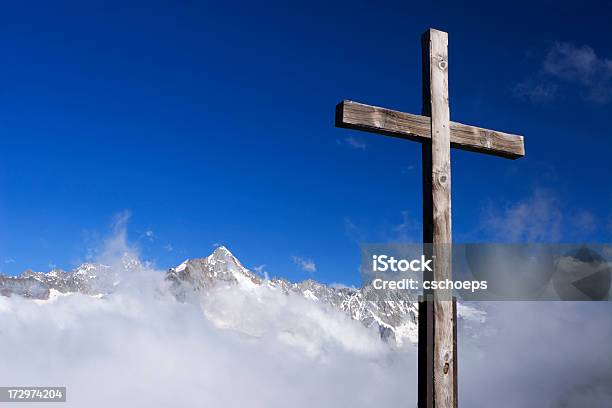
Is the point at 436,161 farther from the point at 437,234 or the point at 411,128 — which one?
the point at 437,234

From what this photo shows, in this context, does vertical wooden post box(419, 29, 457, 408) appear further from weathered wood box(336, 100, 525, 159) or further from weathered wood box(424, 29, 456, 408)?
weathered wood box(336, 100, 525, 159)

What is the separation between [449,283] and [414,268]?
357mm

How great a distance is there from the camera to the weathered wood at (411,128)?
5.79m

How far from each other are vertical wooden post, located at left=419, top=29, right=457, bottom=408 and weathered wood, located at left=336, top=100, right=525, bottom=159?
157 millimetres

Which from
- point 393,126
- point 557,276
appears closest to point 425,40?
point 393,126

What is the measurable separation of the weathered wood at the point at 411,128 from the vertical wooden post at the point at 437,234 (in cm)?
16

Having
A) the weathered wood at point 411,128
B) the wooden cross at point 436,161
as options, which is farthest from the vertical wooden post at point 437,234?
the weathered wood at point 411,128

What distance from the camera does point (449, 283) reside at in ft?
18.4

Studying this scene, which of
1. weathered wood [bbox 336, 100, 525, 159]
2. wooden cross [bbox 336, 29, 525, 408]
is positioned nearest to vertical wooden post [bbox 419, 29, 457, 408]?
wooden cross [bbox 336, 29, 525, 408]

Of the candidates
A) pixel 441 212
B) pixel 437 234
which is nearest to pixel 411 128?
pixel 441 212

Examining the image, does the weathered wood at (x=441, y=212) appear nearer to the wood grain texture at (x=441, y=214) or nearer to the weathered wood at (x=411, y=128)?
the wood grain texture at (x=441, y=214)

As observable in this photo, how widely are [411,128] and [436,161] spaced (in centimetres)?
39

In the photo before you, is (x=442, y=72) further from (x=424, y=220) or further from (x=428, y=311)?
(x=428, y=311)

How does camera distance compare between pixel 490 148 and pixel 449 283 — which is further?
pixel 490 148
